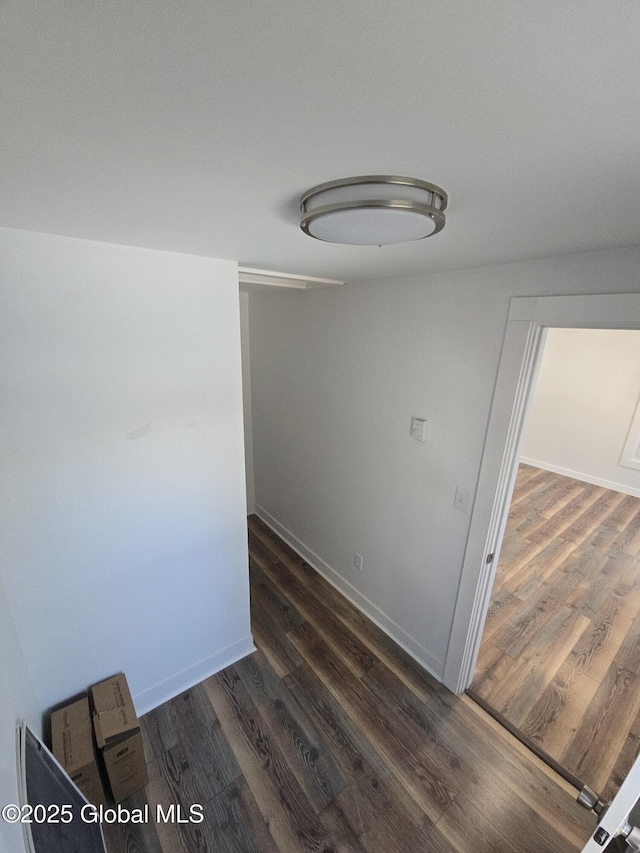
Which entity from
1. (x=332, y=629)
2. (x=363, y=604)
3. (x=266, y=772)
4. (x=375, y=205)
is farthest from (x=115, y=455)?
(x=363, y=604)

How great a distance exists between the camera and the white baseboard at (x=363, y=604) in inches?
86.0

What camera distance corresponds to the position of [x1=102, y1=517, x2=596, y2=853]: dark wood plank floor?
1.45 meters

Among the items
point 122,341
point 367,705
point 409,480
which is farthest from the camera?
point 409,480

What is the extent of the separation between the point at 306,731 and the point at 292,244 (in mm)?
2253

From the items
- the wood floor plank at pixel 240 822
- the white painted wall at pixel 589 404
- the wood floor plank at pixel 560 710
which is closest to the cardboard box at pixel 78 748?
the wood floor plank at pixel 240 822

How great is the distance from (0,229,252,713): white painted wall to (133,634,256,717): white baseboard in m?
0.01

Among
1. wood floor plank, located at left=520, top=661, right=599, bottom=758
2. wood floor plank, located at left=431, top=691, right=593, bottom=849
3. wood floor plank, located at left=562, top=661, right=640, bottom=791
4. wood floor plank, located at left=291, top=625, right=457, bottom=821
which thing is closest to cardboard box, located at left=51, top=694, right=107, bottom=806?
wood floor plank, located at left=291, top=625, right=457, bottom=821

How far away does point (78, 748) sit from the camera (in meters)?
1.41

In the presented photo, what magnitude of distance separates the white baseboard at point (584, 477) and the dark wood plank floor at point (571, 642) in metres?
0.79

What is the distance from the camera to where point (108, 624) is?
1.66 m

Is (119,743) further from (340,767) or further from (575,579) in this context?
(575,579)

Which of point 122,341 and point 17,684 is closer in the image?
point 17,684

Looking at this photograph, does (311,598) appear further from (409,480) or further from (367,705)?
(409,480)

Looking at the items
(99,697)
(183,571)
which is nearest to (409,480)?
(183,571)
